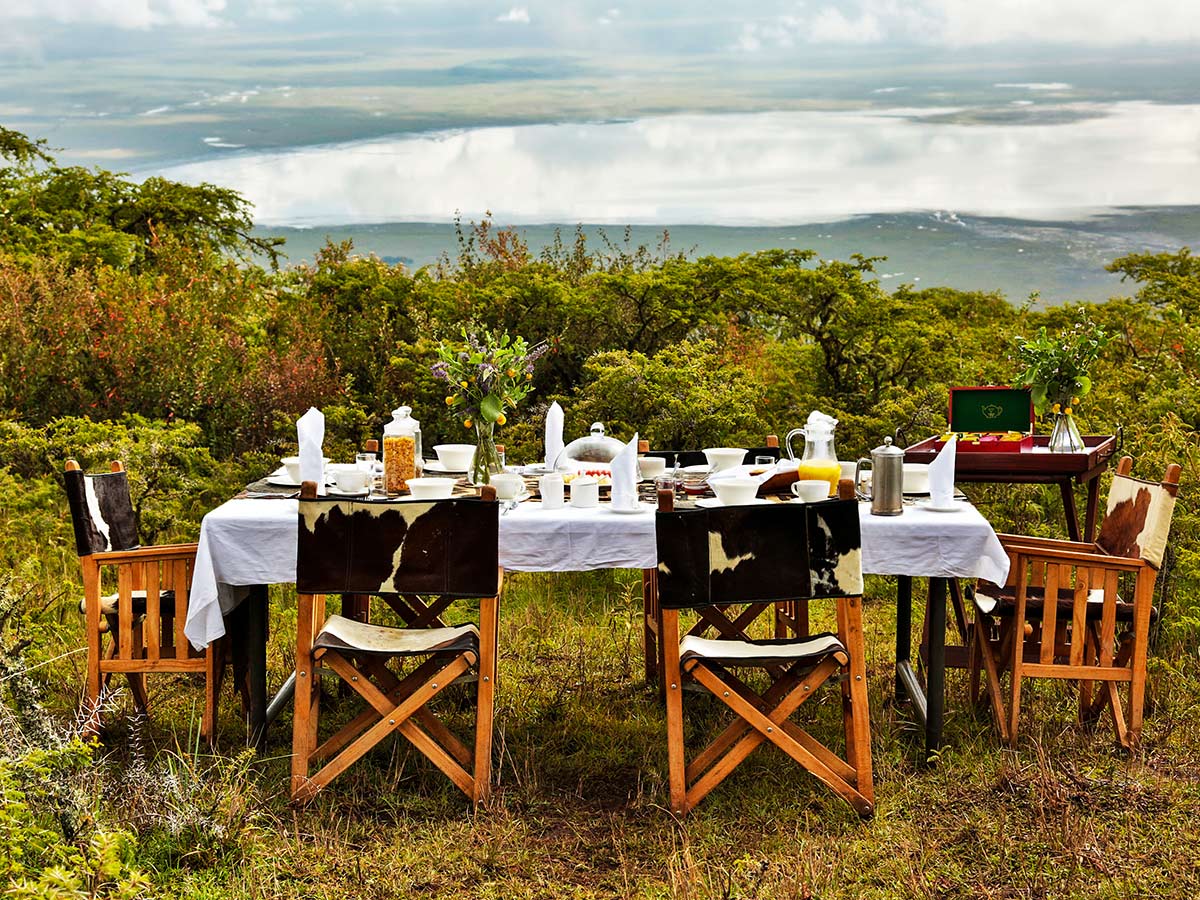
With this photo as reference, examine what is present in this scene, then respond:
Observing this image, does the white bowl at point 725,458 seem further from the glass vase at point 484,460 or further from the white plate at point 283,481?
the white plate at point 283,481

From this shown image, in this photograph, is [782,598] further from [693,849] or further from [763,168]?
[763,168]

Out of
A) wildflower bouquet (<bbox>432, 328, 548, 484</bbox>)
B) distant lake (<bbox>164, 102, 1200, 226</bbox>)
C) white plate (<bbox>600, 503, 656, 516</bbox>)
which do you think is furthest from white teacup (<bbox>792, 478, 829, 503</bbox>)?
distant lake (<bbox>164, 102, 1200, 226</bbox>)

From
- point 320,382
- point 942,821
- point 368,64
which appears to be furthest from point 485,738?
point 368,64

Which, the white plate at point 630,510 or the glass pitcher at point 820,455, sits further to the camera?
the glass pitcher at point 820,455

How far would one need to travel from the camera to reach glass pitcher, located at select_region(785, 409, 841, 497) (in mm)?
4125

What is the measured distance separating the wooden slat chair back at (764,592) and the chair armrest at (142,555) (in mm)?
1590

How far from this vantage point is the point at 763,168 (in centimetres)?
1560

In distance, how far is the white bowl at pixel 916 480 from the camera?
13.7ft

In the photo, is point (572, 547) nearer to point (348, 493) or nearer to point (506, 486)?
point (506, 486)

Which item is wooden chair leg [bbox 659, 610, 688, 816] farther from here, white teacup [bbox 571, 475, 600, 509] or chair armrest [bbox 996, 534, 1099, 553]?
chair armrest [bbox 996, 534, 1099, 553]

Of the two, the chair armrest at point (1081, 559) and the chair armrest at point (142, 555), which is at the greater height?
the chair armrest at point (142, 555)

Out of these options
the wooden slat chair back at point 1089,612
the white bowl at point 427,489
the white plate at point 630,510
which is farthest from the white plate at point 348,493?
the wooden slat chair back at point 1089,612

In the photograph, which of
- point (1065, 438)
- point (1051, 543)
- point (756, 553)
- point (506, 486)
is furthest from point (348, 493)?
point (1065, 438)

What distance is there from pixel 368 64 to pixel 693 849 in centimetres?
1486
